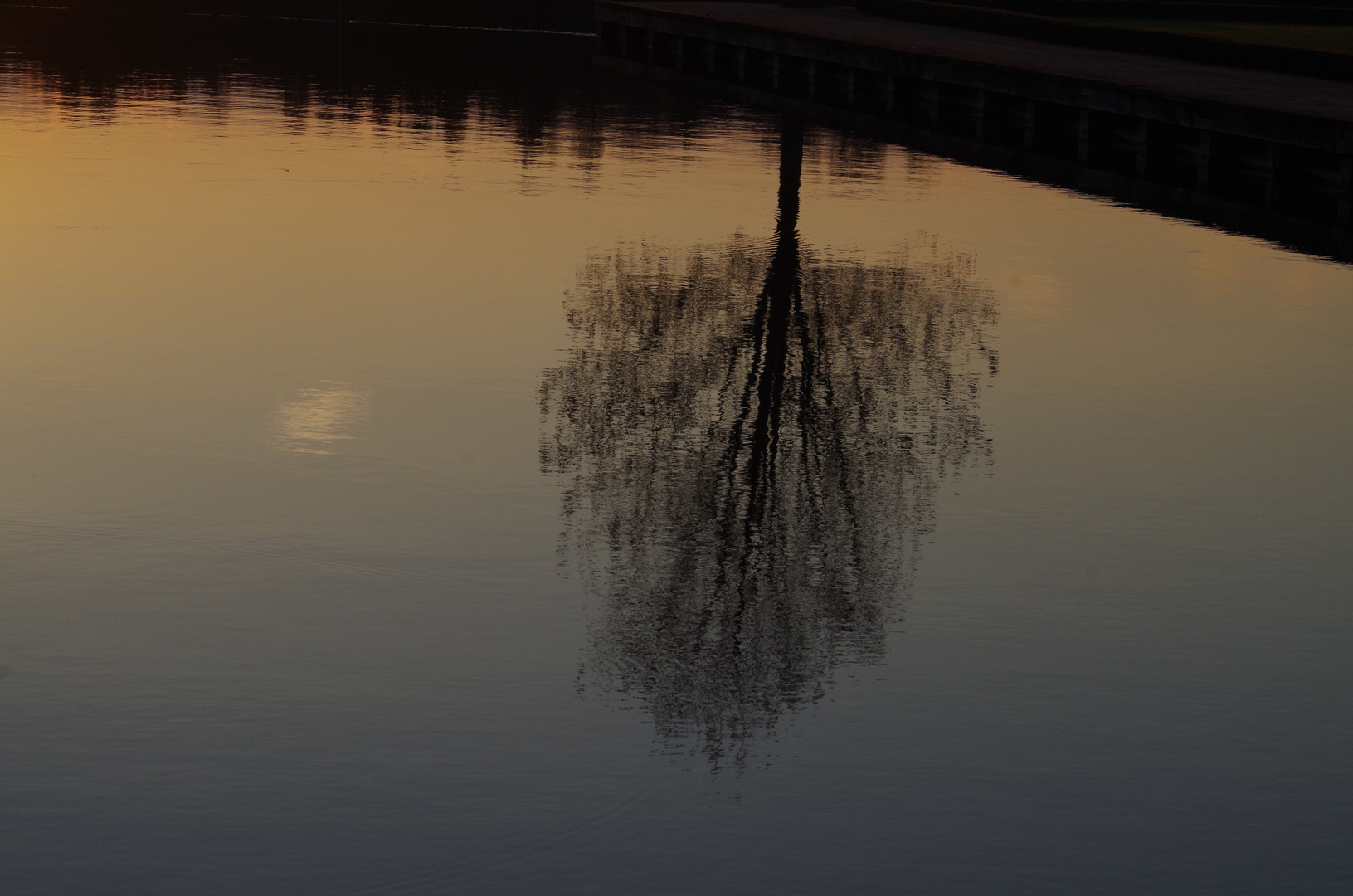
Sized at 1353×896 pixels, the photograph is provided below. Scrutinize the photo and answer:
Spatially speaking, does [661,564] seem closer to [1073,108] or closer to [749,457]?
[749,457]

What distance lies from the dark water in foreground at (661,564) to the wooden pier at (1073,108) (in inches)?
205

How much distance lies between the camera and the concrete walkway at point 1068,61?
2884 cm

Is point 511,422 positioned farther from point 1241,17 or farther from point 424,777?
point 1241,17

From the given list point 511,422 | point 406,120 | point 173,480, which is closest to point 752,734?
point 173,480

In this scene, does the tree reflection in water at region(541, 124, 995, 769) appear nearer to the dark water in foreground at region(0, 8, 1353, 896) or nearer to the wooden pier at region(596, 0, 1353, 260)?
the dark water in foreground at region(0, 8, 1353, 896)

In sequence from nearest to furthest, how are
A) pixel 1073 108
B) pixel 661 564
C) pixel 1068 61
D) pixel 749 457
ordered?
pixel 661 564
pixel 749 457
pixel 1073 108
pixel 1068 61

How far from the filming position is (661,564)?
8898 millimetres

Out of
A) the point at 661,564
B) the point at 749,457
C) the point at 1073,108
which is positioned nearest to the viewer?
the point at 661,564

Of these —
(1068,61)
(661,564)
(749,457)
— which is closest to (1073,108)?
(1068,61)

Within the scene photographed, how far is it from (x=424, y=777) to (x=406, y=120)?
87.6ft

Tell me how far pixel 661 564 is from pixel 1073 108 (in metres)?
29.6

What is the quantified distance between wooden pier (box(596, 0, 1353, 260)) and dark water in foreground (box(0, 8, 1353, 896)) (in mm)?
5202

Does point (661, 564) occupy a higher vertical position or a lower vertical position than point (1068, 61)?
lower

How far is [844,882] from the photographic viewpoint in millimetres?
5957
